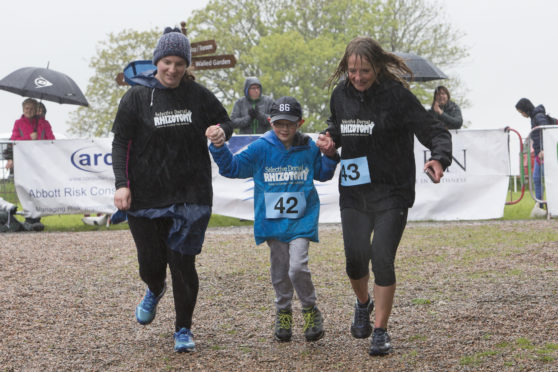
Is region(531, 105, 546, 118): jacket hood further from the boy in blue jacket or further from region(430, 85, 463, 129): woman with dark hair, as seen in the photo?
the boy in blue jacket

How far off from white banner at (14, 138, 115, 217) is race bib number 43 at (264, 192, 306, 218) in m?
8.46

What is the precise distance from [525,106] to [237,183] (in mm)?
5636

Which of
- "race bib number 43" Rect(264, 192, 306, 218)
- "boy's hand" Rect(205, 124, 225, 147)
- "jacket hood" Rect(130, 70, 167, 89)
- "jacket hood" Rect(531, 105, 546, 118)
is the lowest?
"race bib number 43" Rect(264, 192, 306, 218)

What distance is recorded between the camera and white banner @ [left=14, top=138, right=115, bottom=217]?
1303cm

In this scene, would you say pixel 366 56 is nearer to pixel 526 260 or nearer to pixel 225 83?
pixel 526 260

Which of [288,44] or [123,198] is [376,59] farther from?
[288,44]

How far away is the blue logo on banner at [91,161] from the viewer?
13008 millimetres

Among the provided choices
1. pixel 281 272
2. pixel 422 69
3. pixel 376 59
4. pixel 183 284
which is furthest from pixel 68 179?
pixel 376 59

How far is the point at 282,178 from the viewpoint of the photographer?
5.05m

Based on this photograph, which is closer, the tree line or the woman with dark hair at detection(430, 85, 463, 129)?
the woman with dark hair at detection(430, 85, 463, 129)

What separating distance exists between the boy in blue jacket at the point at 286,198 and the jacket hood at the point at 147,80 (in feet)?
1.69

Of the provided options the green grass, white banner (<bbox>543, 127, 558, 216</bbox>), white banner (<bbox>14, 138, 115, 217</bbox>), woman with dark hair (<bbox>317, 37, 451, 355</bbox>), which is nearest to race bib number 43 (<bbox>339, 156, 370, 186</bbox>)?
woman with dark hair (<bbox>317, 37, 451, 355</bbox>)

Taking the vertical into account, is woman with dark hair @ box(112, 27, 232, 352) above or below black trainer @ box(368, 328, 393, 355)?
above

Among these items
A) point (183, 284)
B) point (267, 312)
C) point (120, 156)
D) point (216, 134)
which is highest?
point (216, 134)
